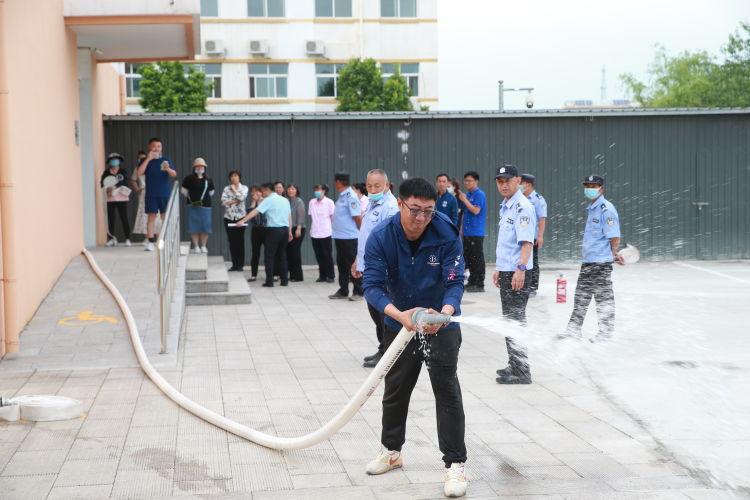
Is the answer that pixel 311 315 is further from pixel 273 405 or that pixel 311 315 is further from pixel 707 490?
pixel 707 490

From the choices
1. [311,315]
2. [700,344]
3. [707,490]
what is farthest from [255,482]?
[311,315]

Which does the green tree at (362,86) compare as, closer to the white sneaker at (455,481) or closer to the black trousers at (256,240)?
the black trousers at (256,240)

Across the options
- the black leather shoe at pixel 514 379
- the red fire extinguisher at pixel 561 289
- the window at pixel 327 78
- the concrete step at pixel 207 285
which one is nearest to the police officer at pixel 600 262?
the black leather shoe at pixel 514 379

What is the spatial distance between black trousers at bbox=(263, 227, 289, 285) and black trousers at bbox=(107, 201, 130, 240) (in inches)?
107

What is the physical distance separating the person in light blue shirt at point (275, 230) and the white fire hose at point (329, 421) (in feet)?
23.8

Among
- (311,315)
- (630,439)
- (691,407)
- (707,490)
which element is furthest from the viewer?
(311,315)

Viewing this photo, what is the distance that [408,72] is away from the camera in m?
50.6

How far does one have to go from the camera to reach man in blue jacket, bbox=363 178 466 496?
18.0 feet

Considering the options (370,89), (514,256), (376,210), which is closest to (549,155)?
(376,210)

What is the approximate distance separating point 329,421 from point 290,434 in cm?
49

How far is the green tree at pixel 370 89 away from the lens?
44594 mm

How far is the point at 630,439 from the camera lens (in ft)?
21.7

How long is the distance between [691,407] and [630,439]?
1.37m

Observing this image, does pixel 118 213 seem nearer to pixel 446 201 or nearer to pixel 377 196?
pixel 446 201
